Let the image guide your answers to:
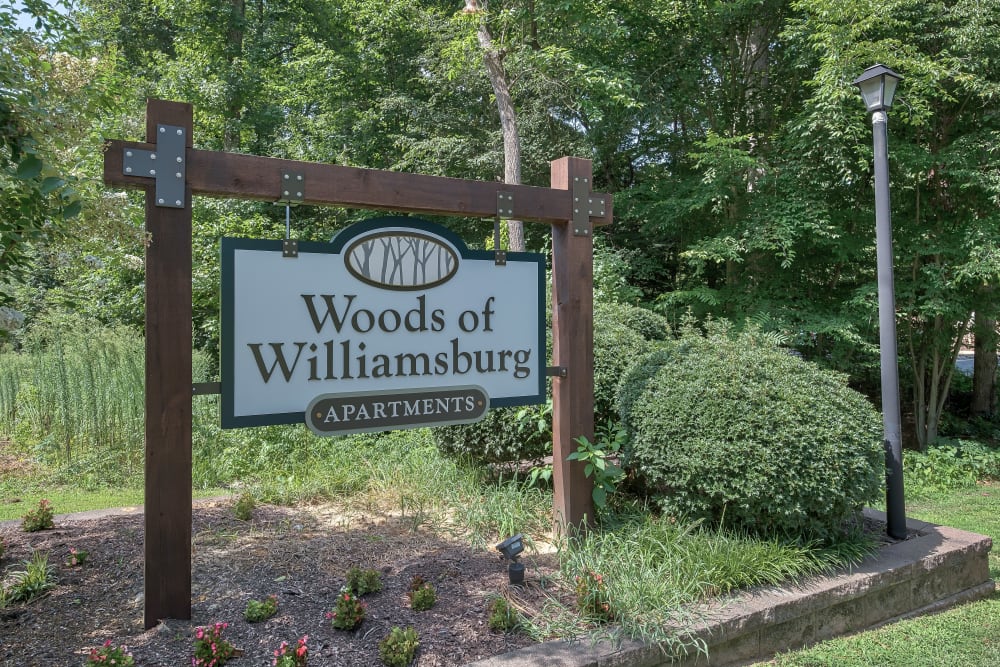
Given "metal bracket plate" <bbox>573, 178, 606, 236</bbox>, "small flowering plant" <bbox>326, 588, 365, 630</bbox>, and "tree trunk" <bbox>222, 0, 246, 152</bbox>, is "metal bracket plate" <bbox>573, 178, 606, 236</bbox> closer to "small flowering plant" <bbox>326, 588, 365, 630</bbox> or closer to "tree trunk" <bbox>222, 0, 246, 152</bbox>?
"small flowering plant" <bbox>326, 588, 365, 630</bbox>

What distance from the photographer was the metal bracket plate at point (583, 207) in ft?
11.9

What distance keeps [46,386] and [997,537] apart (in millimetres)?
8075

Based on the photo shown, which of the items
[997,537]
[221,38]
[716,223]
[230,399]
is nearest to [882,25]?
[716,223]

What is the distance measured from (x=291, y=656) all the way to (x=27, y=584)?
1.35 metres

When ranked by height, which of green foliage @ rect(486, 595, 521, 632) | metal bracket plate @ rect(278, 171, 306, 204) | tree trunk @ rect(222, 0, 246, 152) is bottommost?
green foliage @ rect(486, 595, 521, 632)

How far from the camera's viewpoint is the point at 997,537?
190 inches

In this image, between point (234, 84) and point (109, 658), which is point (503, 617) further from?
point (234, 84)

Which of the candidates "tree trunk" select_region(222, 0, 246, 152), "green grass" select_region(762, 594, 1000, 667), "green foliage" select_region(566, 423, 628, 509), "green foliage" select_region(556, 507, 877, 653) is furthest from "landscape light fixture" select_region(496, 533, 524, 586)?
"tree trunk" select_region(222, 0, 246, 152)

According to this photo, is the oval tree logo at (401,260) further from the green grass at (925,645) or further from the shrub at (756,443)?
the green grass at (925,645)

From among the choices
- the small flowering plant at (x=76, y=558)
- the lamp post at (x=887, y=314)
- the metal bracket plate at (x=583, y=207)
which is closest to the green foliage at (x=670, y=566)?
the lamp post at (x=887, y=314)

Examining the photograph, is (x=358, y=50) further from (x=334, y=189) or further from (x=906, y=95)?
(x=334, y=189)

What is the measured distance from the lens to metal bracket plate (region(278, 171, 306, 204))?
9.52 ft

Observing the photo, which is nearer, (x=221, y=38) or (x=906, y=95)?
(x=906, y=95)

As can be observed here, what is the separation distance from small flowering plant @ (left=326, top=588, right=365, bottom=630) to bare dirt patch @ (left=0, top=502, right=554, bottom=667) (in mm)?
31
